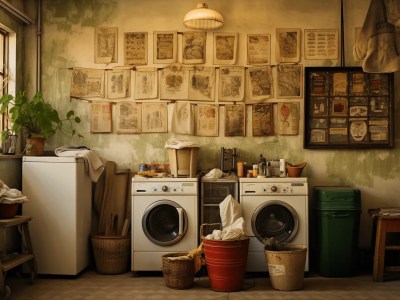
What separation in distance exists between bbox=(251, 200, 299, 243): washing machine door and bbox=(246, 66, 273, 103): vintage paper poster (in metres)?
1.42

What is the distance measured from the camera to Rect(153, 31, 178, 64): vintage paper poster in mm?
6285

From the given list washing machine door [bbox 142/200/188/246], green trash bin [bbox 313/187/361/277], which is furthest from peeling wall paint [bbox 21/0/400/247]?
washing machine door [bbox 142/200/188/246]

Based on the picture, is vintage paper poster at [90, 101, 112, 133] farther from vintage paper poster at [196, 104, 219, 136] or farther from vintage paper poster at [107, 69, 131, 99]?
vintage paper poster at [196, 104, 219, 136]

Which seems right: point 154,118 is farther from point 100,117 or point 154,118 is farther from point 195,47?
point 195,47

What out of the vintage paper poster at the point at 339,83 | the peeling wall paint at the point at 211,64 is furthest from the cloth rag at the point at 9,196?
the vintage paper poster at the point at 339,83

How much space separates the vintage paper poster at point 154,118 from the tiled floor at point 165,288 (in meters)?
1.75

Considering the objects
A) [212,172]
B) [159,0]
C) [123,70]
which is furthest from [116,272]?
[159,0]

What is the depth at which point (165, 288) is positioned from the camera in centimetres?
511

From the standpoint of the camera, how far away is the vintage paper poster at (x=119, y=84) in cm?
631

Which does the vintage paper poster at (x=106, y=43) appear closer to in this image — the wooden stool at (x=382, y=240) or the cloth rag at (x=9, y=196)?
the cloth rag at (x=9, y=196)

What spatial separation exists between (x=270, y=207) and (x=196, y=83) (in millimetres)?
1786

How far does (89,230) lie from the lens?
5.97m

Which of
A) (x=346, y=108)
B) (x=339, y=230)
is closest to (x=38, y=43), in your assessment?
(x=346, y=108)

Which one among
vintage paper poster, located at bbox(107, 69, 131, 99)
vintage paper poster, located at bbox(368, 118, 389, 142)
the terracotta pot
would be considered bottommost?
the terracotta pot
